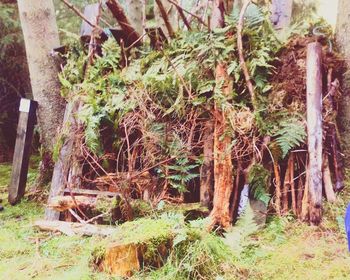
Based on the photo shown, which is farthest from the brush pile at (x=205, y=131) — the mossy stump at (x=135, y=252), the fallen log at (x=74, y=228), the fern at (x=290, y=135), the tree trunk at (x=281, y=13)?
the tree trunk at (x=281, y=13)

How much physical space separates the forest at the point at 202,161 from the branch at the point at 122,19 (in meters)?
0.03

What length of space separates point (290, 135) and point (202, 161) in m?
1.02

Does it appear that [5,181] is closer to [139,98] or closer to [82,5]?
[139,98]

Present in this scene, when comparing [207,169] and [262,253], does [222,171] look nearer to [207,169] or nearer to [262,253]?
[207,169]

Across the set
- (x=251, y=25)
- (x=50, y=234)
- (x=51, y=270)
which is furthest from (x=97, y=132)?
(x=251, y=25)

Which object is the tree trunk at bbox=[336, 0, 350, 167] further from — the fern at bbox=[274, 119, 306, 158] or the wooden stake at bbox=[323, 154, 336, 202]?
the fern at bbox=[274, 119, 306, 158]

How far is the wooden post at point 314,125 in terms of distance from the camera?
12.9 ft

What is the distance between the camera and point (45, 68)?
6.14 m

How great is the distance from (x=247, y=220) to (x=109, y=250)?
4.79 feet

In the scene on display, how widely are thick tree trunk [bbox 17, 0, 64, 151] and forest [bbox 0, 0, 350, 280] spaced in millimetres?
603

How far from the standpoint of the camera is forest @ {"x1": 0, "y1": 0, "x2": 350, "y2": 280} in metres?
3.24

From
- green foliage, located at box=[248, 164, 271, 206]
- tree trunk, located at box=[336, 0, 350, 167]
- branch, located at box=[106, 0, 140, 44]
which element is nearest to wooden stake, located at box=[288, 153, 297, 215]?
green foliage, located at box=[248, 164, 271, 206]

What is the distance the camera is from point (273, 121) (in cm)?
438

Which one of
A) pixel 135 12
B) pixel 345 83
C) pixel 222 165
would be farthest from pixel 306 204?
pixel 135 12
